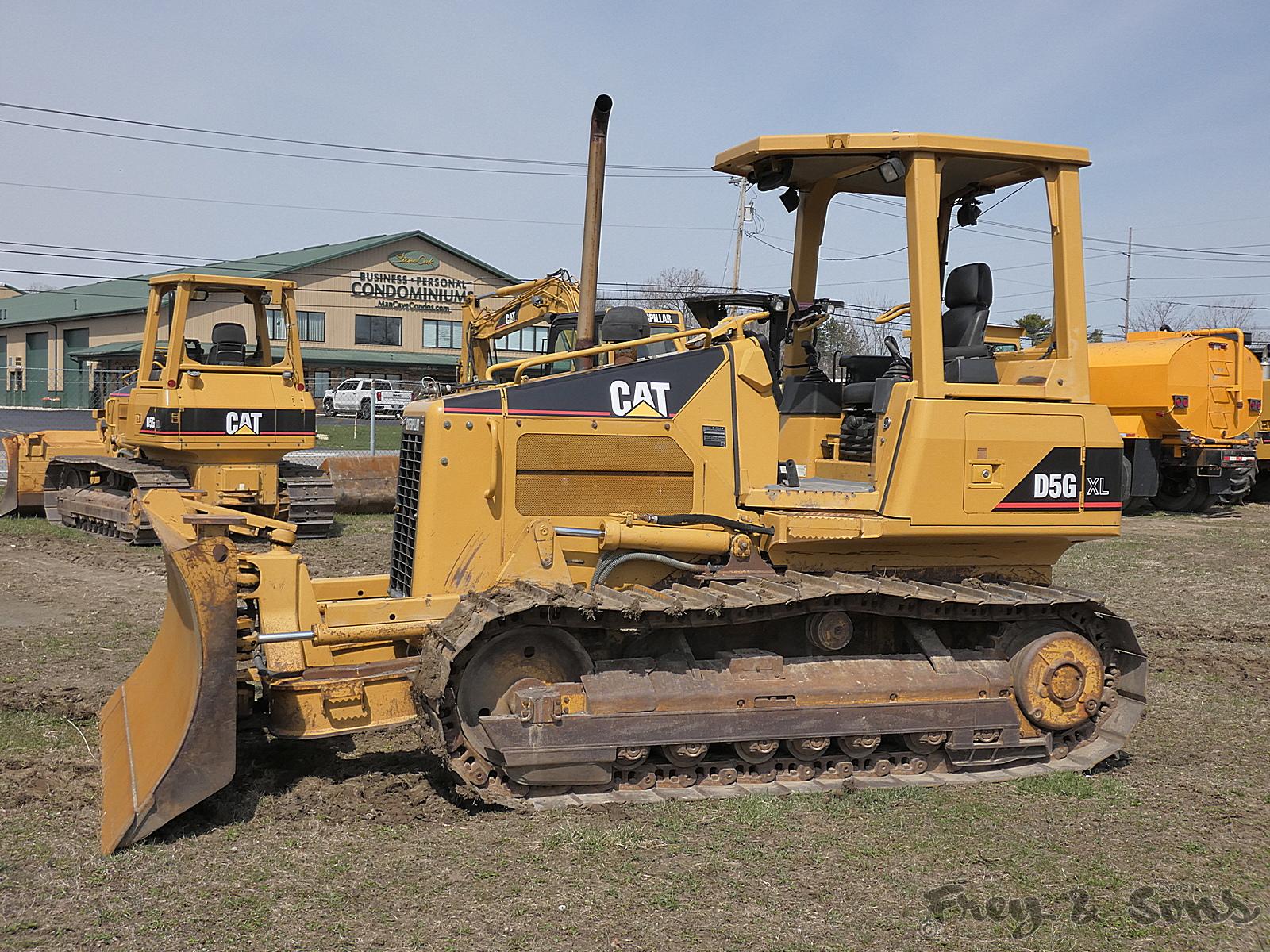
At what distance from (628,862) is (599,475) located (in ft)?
6.76

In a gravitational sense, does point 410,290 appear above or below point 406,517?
above

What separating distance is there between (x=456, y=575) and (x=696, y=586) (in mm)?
1282

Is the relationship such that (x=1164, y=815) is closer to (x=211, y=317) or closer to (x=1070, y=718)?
(x=1070, y=718)

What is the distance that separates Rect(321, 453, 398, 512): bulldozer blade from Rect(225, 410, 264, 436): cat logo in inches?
105

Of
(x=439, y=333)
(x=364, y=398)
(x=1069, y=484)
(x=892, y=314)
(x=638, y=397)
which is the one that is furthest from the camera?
(x=439, y=333)

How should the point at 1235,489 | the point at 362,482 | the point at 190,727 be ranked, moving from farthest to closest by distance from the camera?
1. the point at 1235,489
2. the point at 362,482
3. the point at 190,727

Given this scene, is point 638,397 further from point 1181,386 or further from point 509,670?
point 1181,386

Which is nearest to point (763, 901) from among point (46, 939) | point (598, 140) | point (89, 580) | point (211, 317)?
point (46, 939)

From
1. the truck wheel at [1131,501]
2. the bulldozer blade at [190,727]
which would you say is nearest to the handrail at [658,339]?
the bulldozer blade at [190,727]

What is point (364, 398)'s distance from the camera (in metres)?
41.6

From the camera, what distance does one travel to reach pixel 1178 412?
19.8 meters

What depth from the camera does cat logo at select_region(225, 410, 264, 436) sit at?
14.6 meters

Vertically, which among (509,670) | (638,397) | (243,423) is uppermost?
(243,423)

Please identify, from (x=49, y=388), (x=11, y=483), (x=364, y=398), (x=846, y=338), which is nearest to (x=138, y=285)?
(x=49, y=388)
